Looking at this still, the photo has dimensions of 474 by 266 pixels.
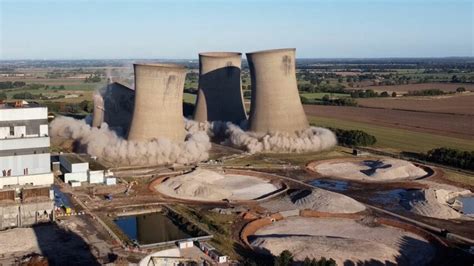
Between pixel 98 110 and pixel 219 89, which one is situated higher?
pixel 219 89

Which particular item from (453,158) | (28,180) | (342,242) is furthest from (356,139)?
(28,180)

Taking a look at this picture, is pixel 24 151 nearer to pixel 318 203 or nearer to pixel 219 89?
pixel 318 203

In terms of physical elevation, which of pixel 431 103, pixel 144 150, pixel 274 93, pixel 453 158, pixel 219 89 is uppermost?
pixel 274 93

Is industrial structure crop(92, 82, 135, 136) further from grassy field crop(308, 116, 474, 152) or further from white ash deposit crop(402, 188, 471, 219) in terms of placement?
white ash deposit crop(402, 188, 471, 219)

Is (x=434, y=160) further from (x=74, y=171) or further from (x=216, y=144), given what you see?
(x=74, y=171)

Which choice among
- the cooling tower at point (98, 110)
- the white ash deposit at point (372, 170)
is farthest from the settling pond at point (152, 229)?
the cooling tower at point (98, 110)

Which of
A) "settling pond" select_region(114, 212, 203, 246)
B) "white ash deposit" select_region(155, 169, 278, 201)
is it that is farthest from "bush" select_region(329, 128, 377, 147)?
"settling pond" select_region(114, 212, 203, 246)

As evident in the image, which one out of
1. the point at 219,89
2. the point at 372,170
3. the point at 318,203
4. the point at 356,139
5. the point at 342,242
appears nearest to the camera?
the point at 342,242
